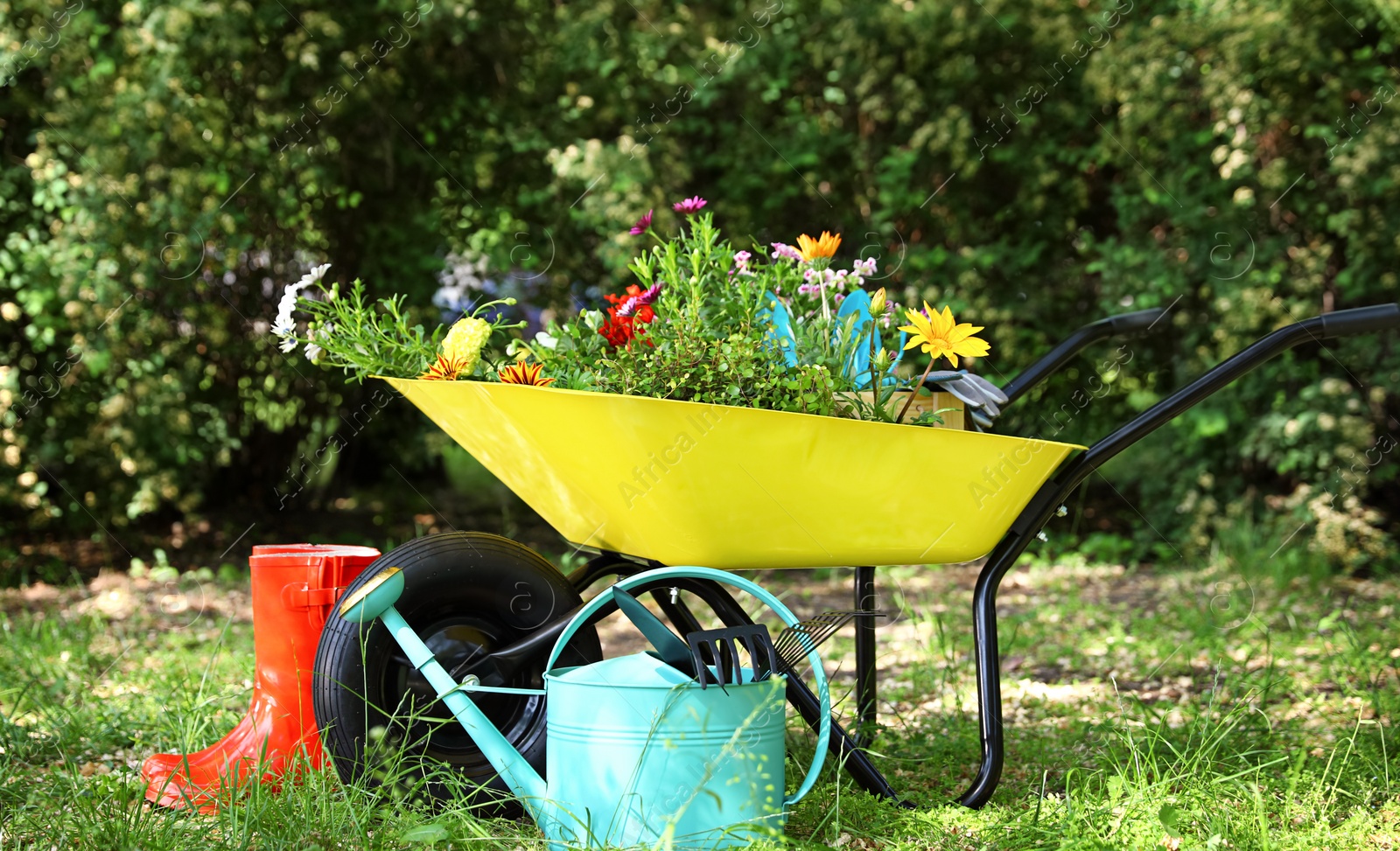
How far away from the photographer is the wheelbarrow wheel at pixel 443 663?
1.88m

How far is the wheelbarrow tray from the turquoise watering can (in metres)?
0.12

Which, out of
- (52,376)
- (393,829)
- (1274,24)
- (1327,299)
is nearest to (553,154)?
(52,376)

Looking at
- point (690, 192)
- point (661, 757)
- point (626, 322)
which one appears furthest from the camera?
point (690, 192)

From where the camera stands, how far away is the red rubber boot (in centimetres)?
205

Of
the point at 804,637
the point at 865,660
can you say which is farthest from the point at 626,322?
the point at 865,660

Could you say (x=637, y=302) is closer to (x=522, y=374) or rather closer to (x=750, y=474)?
(x=522, y=374)

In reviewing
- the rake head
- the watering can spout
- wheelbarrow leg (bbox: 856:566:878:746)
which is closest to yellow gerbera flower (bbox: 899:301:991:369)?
the rake head

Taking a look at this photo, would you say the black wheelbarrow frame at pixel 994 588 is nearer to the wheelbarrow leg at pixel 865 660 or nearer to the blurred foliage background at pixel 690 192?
the wheelbarrow leg at pixel 865 660

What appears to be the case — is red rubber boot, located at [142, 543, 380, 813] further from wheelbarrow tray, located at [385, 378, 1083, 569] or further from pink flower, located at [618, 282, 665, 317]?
pink flower, located at [618, 282, 665, 317]

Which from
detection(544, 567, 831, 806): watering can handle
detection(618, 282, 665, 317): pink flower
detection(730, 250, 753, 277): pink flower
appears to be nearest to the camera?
detection(544, 567, 831, 806): watering can handle

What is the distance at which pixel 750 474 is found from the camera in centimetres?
180

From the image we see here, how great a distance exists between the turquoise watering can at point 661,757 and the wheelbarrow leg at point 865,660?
478mm

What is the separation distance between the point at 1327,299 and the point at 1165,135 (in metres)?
0.99

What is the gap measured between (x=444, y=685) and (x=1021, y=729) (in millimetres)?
1480
